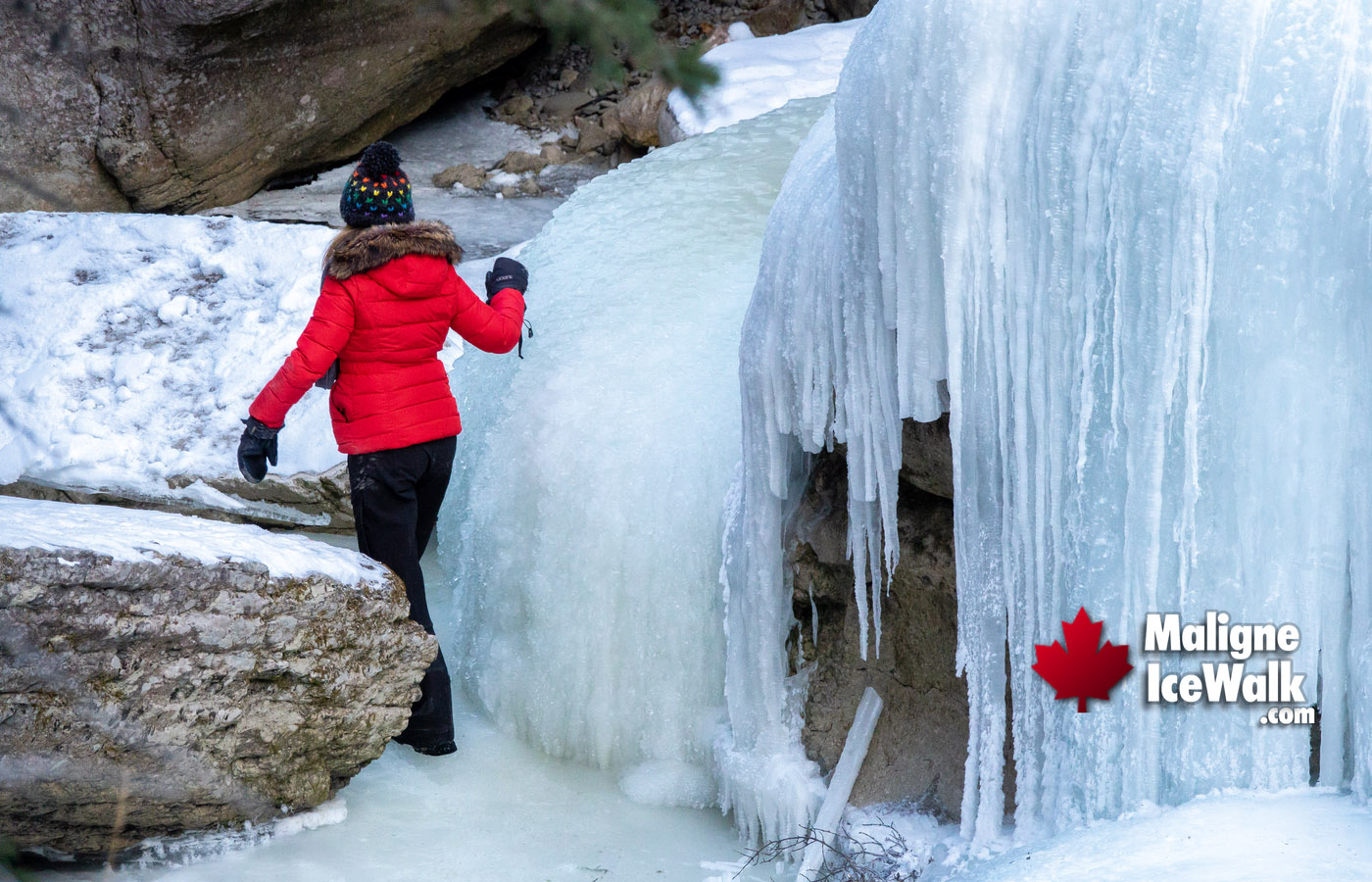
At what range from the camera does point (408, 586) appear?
3.67 m

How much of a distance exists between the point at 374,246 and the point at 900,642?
164cm

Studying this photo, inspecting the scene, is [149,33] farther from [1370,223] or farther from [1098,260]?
[1370,223]

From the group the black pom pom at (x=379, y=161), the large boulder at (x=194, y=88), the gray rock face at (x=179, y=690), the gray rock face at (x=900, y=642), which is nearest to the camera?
the gray rock face at (x=179, y=690)

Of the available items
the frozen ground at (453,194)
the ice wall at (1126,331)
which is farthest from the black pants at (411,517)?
the frozen ground at (453,194)

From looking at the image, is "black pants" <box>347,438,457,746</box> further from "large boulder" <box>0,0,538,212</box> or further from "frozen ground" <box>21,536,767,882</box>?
"large boulder" <box>0,0,538,212</box>

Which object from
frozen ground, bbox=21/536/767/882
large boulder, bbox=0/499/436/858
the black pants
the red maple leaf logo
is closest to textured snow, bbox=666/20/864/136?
the black pants

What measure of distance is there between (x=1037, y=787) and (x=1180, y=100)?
1.38m

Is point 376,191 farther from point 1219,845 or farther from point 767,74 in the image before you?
point 767,74

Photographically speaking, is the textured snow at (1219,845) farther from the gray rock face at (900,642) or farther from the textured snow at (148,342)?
the textured snow at (148,342)

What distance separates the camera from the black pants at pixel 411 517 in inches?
A: 139

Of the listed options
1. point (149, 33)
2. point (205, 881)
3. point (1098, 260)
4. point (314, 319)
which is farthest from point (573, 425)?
point (149, 33)

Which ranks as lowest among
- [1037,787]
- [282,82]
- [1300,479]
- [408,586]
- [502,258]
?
[1037,787]

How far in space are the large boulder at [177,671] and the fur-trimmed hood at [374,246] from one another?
0.70 metres

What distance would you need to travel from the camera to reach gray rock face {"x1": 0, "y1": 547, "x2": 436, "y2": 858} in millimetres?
2842
